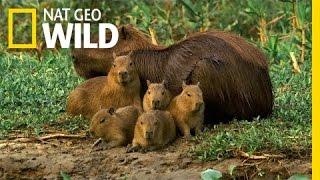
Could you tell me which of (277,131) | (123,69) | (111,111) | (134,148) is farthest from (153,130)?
(277,131)

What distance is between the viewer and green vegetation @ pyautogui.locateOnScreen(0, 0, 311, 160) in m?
4.41

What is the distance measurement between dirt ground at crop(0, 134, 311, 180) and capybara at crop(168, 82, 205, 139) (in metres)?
0.09

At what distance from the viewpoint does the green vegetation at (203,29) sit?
4.41 meters

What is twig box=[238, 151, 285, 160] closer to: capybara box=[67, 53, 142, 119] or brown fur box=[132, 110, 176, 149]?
brown fur box=[132, 110, 176, 149]

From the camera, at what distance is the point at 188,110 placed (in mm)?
4438

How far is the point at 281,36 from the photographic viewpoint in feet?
16.6

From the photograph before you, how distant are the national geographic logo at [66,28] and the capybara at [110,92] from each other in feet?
0.49

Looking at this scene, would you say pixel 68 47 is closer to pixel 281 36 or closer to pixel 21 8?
pixel 21 8

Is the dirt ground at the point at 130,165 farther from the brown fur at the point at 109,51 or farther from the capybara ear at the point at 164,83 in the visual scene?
the brown fur at the point at 109,51

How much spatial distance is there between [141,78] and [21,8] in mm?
540

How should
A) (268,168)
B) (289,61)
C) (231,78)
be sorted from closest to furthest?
(268,168) → (231,78) → (289,61)

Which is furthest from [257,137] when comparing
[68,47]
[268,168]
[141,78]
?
[68,47]

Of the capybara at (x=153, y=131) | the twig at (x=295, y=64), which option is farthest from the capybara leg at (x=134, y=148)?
the twig at (x=295, y=64)

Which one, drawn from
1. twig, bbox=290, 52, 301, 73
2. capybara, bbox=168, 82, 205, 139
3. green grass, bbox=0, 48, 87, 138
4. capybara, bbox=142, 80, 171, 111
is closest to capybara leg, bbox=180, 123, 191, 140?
capybara, bbox=168, 82, 205, 139
